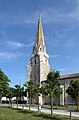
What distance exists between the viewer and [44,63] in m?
107

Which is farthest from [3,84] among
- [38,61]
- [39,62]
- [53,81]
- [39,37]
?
[39,37]

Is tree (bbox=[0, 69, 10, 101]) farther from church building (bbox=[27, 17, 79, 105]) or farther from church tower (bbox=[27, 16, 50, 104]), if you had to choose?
church tower (bbox=[27, 16, 50, 104])

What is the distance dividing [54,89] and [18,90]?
28.6 metres

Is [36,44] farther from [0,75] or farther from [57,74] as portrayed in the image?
[57,74]

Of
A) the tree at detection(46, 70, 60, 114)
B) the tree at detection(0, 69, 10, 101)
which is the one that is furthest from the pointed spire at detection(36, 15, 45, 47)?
the tree at detection(46, 70, 60, 114)

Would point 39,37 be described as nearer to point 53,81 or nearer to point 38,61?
point 38,61

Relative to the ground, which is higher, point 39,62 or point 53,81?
point 39,62

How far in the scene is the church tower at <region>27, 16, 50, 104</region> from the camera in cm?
10431

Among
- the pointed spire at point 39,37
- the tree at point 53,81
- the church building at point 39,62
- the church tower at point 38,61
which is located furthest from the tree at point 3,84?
the pointed spire at point 39,37

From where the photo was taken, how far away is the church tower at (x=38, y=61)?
104312mm

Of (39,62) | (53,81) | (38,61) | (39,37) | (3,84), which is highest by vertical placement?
(39,37)

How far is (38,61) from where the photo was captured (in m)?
106

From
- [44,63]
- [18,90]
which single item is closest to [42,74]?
[44,63]

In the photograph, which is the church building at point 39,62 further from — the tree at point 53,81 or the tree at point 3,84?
the tree at point 53,81
